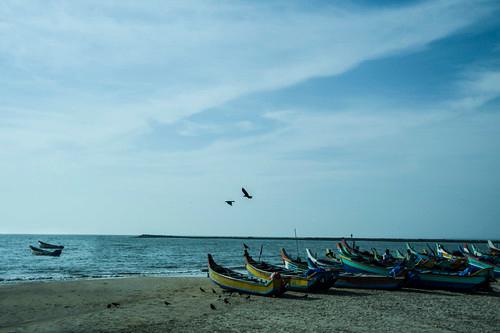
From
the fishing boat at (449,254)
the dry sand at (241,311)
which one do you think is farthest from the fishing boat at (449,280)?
the fishing boat at (449,254)

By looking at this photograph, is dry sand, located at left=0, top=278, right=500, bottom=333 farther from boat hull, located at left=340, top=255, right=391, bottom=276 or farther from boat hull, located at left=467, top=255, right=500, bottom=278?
boat hull, located at left=467, top=255, right=500, bottom=278

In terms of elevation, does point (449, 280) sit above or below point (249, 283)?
below

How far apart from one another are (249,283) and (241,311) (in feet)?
15.8

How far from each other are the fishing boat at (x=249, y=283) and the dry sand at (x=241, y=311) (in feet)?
2.05

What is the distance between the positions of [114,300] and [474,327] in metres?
16.9

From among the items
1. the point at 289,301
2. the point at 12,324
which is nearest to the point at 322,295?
the point at 289,301

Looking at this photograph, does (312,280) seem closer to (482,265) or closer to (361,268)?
(361,268)

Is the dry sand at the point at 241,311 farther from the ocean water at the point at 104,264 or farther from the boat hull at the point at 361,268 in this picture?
A: the ocean water at the point at 104,264

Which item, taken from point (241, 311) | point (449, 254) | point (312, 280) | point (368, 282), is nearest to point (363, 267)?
point (368, 282)

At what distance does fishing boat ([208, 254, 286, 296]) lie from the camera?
870 inches

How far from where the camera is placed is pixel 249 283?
2291 centimetres

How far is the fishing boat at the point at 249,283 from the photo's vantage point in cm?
2210

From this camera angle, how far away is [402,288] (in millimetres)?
25312

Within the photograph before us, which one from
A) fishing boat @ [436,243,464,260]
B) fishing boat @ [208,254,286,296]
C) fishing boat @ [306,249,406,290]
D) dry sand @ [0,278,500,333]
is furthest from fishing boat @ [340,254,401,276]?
fishing boat @ [436,243,464,260]
